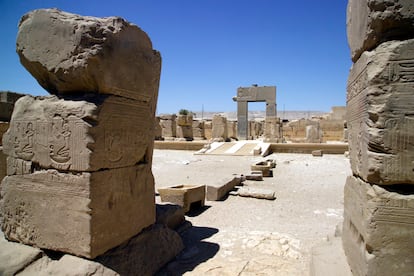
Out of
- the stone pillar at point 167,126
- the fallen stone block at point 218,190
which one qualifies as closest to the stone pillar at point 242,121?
the stone pillar at point 167,126

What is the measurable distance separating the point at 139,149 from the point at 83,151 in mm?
749

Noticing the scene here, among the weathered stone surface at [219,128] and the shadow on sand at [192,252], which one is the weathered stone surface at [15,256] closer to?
the shadow on sand at [192,252]

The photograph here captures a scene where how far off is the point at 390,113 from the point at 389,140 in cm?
18

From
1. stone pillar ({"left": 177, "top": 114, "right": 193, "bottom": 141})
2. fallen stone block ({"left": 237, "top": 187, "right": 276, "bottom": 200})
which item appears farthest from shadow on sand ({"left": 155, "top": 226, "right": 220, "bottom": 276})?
stone pillar ({"left": 177, "top": 114, "right": 193, "bottom": 141})

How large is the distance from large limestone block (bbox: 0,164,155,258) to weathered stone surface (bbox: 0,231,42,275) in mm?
71

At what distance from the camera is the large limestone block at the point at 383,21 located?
1.87 metres

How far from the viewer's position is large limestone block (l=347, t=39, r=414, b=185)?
73.5 inches

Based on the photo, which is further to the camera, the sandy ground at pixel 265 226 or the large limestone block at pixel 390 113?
the sandy ground at pixel 265 226

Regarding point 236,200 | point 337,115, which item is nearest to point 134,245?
point 236,200

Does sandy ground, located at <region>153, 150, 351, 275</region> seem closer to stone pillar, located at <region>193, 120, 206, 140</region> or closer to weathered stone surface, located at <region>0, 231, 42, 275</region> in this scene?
weathered stone surface, located at <region>0, 231, 42, 275</region>

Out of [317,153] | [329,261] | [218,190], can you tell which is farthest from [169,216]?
[317,153]

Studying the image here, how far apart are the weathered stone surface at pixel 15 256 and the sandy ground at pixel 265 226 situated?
132cm

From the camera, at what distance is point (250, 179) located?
28.1 feet

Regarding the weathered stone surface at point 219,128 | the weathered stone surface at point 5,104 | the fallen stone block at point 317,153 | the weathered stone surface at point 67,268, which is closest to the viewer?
the weathered stone surface at point 67,268
